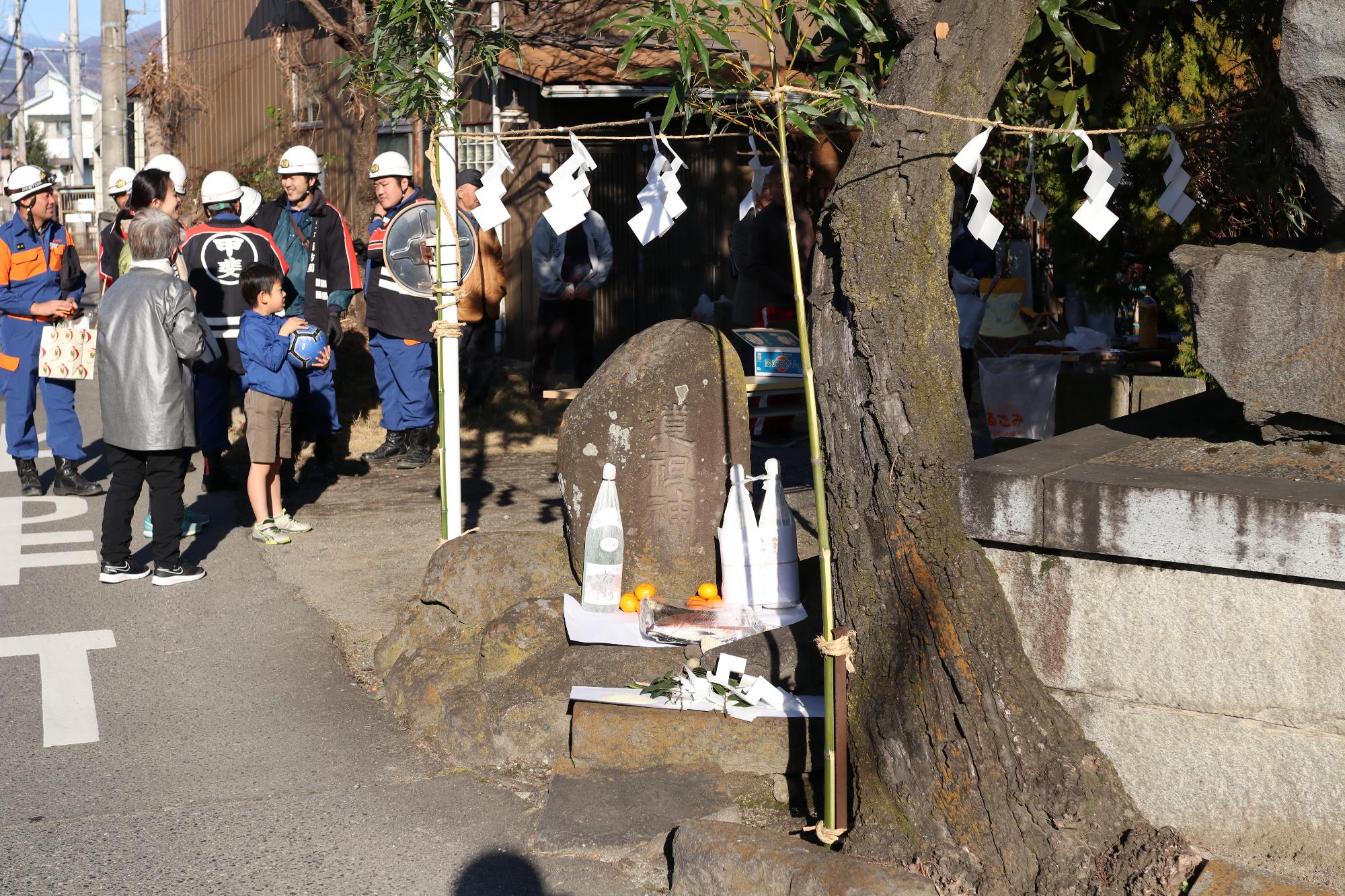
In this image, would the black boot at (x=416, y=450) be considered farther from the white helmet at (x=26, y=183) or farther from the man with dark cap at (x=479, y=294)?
the white helmet at (x=26, y=183)

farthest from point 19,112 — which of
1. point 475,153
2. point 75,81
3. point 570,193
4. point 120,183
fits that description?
point 570,193

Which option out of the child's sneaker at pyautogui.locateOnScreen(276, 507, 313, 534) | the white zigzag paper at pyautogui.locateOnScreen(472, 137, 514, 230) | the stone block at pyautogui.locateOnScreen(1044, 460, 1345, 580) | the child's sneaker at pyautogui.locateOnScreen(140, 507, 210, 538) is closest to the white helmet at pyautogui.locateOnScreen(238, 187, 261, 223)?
the child's sneaker at pyautogui.locateOnScreen(140, 507, 210, 538)

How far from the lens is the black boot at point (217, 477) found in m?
8.92

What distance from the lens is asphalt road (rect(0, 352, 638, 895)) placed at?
4.02m

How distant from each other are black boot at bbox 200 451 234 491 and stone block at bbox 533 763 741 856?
5.22m

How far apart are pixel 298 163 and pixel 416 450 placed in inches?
86.9

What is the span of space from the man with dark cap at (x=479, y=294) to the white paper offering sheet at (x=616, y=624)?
13.4 feet

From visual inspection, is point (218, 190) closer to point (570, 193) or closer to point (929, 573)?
point (570, 193)

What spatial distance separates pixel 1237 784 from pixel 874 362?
1.53 meters

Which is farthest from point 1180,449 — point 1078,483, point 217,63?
point 217,63

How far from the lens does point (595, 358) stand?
1473 centimetres

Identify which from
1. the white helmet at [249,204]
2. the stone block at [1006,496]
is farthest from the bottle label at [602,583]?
the white helmet at [249,204]

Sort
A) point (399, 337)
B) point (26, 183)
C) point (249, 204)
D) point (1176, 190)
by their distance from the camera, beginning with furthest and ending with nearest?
point (399, 337) → point (249, 204) → point (26, 183) → point (1176, 190)

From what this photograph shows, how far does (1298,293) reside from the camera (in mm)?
3562
